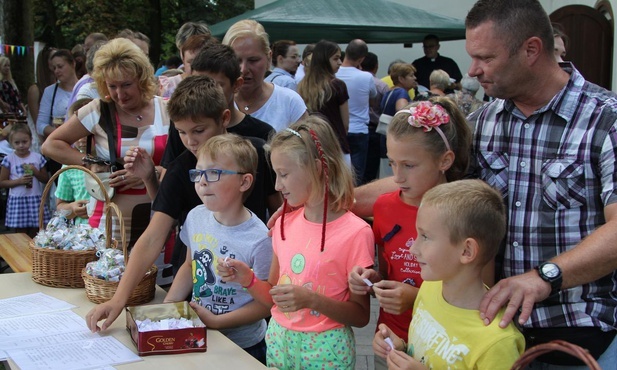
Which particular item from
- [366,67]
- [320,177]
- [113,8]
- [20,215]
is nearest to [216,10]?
[113,8]

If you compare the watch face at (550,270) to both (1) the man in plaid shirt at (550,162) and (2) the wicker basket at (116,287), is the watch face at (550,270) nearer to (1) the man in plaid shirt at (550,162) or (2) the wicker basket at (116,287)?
(1) the man in plaid shirt at (550,162)

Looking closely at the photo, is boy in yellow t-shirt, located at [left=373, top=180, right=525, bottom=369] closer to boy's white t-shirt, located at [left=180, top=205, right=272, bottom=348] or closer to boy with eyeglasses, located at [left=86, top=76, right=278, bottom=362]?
boy's white t-shirt, located at [left=180, top=205, right=272, bottom=348]

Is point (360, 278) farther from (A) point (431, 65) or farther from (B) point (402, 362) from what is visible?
(A) point (431, 65)

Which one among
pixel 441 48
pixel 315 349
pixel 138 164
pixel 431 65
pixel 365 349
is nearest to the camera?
pixel 315 349

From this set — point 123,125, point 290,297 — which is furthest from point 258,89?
point 290,297

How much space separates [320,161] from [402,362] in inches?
33.7

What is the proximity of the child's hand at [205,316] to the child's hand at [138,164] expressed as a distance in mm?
956

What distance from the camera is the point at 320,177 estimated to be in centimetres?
260

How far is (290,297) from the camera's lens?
2320 millimetres

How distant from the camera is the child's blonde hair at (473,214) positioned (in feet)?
6.71

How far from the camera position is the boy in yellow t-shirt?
79.3 inches

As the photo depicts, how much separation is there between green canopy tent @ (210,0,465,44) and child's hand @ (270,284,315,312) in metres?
8.38

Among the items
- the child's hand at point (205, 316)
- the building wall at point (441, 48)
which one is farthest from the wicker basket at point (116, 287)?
the building wall at point (441, 48)

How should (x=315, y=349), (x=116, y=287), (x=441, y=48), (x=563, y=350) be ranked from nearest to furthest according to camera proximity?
(x=563, y=350), (x=315, y=349), (x=116, y=287), (x=441, y=48)
